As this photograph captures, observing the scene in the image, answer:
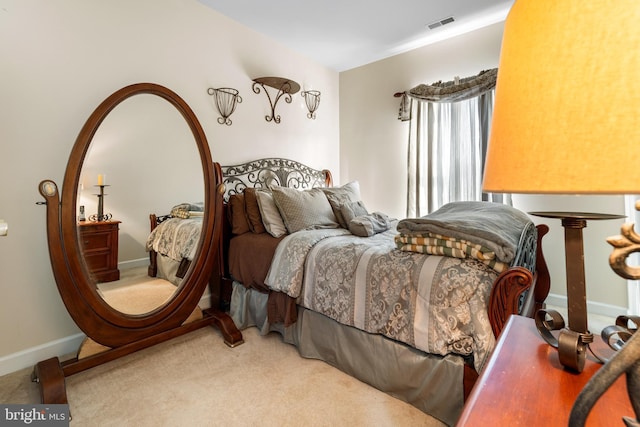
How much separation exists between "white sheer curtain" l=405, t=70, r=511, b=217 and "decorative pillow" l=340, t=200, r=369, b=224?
3.27 feet

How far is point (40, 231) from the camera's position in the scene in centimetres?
188

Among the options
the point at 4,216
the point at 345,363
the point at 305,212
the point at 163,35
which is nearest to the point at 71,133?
the point at 4,216

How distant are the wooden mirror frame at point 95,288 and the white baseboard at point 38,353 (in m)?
0.22

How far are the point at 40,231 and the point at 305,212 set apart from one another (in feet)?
5.70

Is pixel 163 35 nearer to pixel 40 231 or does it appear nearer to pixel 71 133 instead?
pixel 71 133

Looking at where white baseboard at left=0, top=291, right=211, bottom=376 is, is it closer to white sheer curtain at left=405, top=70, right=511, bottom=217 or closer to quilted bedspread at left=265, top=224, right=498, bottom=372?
quilted bedspread at left=265, top=224, right=498, bottom=372

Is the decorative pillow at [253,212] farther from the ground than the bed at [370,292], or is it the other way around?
the decorative pillow at [253,212]

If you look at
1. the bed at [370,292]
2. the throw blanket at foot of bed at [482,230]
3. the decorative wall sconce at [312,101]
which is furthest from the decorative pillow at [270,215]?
the decorative wall sconce at [312,101]

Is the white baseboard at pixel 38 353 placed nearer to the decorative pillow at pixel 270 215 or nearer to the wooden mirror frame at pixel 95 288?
the wooden mirror frame at pixel 95 288

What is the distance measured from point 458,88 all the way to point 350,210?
1.71 meters

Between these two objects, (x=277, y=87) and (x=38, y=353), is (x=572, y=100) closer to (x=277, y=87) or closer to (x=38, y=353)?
(x=38, y=353)

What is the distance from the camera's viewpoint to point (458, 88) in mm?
3033

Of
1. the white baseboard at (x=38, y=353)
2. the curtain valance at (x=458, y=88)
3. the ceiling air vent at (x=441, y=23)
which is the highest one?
the ceiling air vent at (x=441, y=23)

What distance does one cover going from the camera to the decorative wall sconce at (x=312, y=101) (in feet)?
12.1
